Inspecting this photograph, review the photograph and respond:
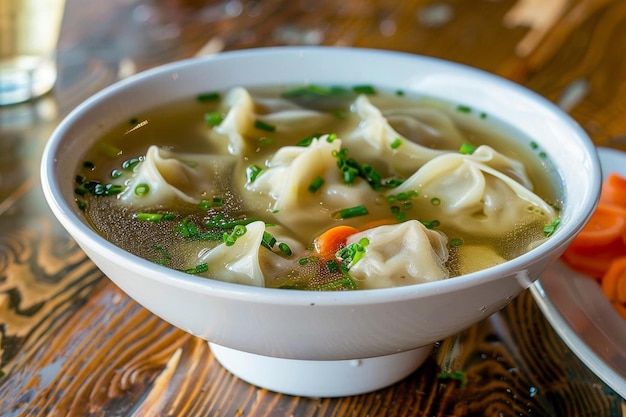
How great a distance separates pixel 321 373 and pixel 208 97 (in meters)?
0.87

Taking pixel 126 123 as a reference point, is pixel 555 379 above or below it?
below

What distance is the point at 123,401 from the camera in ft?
5.16

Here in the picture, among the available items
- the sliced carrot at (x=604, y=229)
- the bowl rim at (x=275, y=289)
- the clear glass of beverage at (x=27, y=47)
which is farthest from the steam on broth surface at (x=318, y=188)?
the clear glass of beverage at (x=27, y=47)

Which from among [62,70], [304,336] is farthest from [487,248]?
[62,70]

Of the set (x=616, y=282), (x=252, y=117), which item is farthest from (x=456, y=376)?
(x=252, y=117)

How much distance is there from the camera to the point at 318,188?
69.7 inches

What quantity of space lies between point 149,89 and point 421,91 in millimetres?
712

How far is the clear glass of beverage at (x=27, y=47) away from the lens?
9.04 feet

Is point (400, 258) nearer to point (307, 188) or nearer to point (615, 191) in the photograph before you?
point (307, 188)

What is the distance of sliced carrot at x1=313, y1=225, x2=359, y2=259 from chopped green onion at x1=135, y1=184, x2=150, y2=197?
1.27 feet

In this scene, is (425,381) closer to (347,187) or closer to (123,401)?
(347,187)

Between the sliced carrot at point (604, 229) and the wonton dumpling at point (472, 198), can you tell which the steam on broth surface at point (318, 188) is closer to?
the wonton dumpling at point (472, 198)

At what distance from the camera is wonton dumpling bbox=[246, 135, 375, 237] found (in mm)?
1680

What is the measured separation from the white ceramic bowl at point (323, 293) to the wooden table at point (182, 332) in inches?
3.1
